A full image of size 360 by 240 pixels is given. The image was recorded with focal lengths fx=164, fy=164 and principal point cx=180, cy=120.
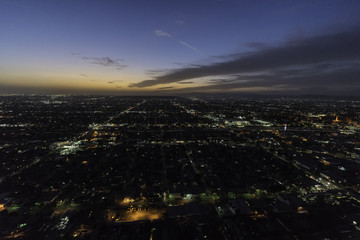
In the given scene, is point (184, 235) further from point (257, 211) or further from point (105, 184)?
point (105, 184)

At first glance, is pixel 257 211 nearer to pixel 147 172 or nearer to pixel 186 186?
pixel 186 186

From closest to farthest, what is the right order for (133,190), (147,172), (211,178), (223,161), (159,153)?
(133,190), (211,178), (147,172), (223,161), (159,153)

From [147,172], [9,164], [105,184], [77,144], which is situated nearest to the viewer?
[105,184]

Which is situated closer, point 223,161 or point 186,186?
point 186,186

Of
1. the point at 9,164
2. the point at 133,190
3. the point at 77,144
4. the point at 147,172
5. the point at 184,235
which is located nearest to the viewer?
the point at 184,235

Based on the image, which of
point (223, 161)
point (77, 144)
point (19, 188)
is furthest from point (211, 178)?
point (77, 144)

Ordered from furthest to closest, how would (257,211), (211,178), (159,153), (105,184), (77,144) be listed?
1. (77,144)
2. (159,153)
3. (211,178)
4. (105,184)
5. (257,211)

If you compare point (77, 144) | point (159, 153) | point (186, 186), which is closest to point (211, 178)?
point (186, 186)

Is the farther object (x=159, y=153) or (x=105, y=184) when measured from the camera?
(x=159, y=153)
